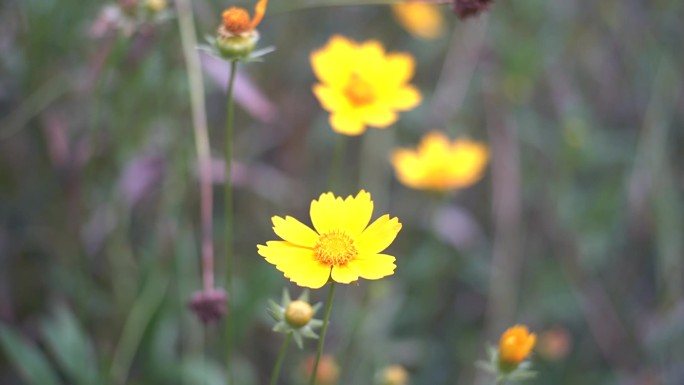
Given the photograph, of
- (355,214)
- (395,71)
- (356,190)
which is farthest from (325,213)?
(356,190)

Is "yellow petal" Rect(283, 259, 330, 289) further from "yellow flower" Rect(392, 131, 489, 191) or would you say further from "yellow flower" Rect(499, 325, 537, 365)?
"yellow flower" Rect(392, 131, 489, 191)

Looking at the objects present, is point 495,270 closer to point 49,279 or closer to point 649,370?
point 649,370

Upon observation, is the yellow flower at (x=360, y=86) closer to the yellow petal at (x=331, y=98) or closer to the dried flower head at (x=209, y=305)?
the yellow petal at (x=331, y=98)

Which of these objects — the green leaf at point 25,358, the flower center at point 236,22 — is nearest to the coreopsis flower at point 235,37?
the flower center at point 236,22

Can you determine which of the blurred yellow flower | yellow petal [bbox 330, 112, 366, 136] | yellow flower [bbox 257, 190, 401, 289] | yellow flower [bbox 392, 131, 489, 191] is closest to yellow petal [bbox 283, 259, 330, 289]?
yellow flower [bbox 257, 190, 401, 289]

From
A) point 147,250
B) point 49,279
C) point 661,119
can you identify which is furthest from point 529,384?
point 49,279

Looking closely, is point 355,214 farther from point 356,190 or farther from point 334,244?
point 356,190
